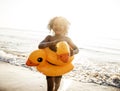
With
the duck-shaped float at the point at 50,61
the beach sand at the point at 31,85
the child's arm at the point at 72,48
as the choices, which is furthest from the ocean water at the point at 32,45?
the duck-shaped float at the point at 50,61

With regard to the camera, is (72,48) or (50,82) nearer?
(50,82)

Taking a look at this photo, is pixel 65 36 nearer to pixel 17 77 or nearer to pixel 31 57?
pixel 31 57

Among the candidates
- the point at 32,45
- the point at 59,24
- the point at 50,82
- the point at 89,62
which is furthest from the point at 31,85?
the point at 32,45

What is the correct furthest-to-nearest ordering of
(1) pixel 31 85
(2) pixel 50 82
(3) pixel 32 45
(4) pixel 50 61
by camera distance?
(3) pixel 32 45
(1) pixel 31 85
(2) pixel 50 82
(4) pixel 50 61

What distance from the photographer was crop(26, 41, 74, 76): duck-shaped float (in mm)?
3463

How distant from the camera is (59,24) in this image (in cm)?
362

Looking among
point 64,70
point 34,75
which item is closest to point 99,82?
point 34,75

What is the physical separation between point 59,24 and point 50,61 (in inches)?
23.8

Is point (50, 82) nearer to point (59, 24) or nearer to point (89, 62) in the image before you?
point (59, 24)

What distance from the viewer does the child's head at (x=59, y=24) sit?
3.62 metres

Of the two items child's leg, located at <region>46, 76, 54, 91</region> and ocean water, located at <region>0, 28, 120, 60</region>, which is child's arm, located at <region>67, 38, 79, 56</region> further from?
ocean water, located at <region>0, 28, 120, 60</region>

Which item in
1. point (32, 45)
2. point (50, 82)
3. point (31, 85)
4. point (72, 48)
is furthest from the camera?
point (32, 45)

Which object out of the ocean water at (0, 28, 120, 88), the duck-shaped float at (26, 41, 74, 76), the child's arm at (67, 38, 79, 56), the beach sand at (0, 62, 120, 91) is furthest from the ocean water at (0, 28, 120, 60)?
the duck-shaped float at (26, 41, 74, 76)

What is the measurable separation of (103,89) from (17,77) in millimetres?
2307
